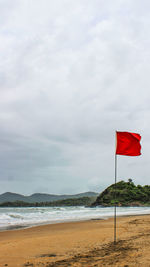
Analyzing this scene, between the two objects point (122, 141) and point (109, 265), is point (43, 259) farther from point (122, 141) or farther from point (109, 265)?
point (122, 141)

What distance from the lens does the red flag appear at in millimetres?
11070

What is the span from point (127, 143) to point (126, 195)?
174ft

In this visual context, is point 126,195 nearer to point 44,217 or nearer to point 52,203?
point 44,217

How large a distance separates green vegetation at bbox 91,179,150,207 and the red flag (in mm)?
48053

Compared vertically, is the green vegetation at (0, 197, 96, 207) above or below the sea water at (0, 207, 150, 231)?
below

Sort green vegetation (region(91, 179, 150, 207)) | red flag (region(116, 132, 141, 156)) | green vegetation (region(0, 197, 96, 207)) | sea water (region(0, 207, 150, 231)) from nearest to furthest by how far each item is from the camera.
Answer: red flag (region(116, 132, 141, 156)) → sea water (region(0, 207, 150, 231)) → green vegetation (region(91, 179, 150, 207)) → green vegetation (region(0, 197, 96, 207))

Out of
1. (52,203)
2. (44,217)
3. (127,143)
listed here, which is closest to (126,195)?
(44,217)

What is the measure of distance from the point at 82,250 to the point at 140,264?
9.70ft

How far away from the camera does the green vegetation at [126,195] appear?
58169mm

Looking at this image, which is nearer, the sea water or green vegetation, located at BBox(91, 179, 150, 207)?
the sea water

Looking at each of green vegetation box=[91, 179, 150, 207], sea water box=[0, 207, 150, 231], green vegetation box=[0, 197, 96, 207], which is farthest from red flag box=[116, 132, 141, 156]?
green vegetation box=[0, 197, 96, 207]

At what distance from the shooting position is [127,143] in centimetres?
1115

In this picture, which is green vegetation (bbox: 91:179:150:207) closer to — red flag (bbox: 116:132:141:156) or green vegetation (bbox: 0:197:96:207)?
green vegetation (bbox: 0:197:96:207)

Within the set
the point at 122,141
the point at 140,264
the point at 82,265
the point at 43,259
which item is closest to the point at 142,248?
the point at 140,264
